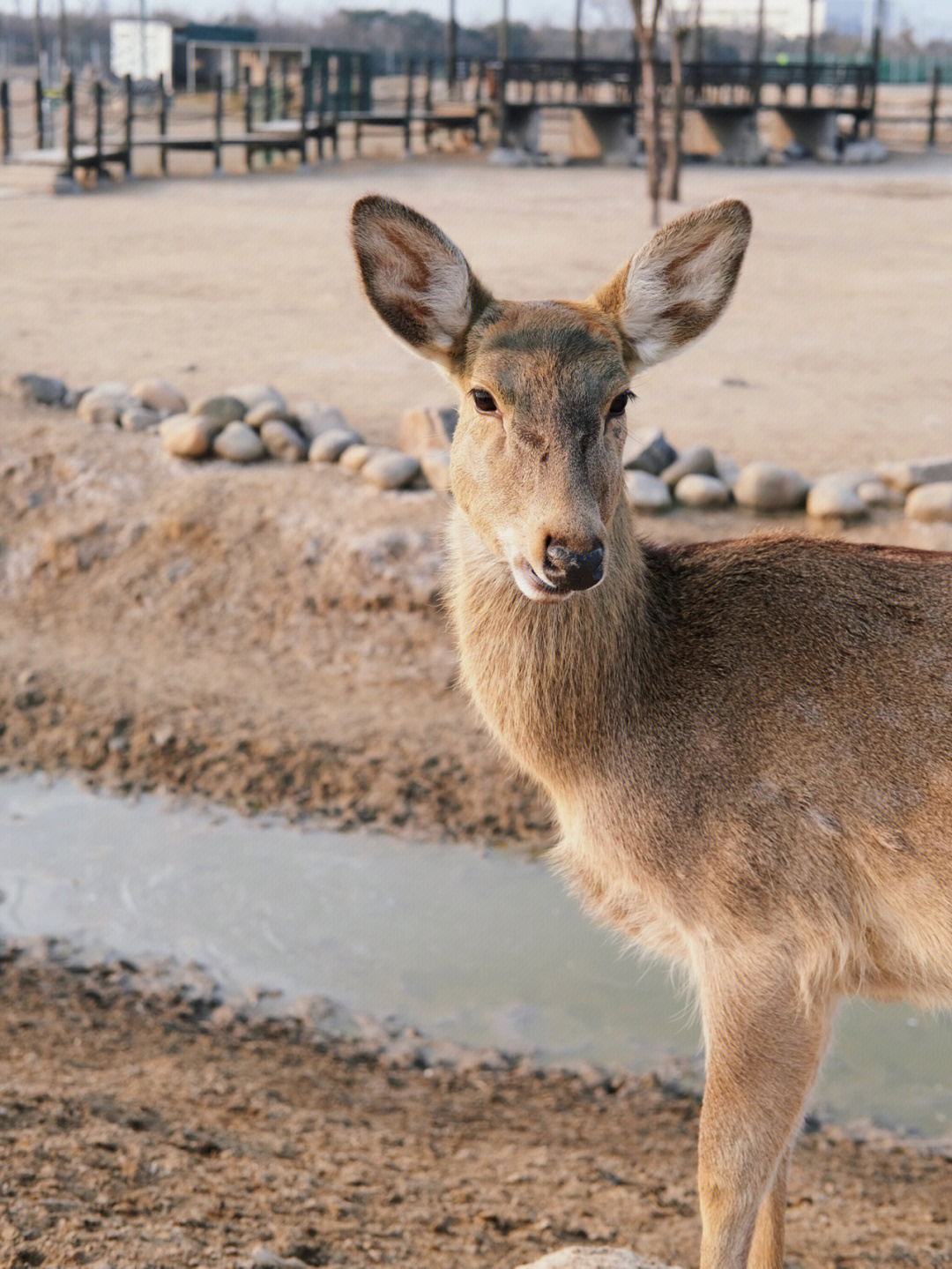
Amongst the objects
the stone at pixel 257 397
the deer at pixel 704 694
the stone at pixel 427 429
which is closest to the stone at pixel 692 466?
the stone at pixel 427 429

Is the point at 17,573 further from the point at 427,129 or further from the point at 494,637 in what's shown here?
the point at 427,129

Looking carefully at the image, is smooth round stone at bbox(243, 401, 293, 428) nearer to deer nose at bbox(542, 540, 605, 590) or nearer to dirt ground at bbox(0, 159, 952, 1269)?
dirt ground at bbox(0, 159, 952, 1269)

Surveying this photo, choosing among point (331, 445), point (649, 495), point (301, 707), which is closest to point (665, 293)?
point (301, 707)

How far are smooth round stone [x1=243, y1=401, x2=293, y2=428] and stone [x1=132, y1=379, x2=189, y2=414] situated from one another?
0.84 meters

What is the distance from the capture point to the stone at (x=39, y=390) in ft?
36.9

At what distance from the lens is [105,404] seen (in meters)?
10.8

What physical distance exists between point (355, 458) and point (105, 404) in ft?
7.27

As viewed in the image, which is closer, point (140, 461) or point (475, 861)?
point (475, 861)

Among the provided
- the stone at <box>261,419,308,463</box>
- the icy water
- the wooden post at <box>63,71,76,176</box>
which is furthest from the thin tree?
the icy water

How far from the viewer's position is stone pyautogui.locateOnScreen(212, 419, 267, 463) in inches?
392

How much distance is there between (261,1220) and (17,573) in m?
6.04

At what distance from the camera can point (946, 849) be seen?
3566 millimetres

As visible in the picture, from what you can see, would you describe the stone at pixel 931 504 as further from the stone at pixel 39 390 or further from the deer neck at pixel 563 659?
the stone at pixel 39 390

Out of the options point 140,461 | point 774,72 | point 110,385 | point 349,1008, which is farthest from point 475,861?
point 774,72
